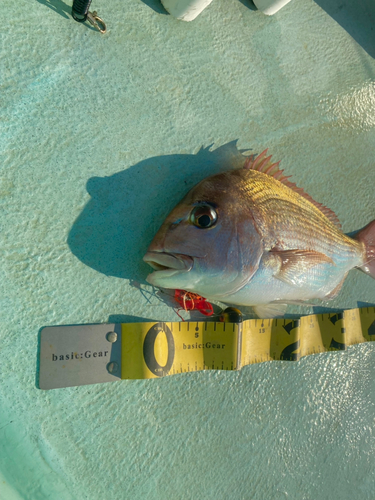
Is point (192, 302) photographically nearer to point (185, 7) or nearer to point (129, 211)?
point (129, 211)

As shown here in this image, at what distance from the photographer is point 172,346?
1408 millimetres

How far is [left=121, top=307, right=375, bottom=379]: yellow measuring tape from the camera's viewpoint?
134 centimetres

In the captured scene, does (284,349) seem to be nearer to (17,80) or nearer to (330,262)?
(330,262)

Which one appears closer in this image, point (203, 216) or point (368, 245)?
point (203, 216)

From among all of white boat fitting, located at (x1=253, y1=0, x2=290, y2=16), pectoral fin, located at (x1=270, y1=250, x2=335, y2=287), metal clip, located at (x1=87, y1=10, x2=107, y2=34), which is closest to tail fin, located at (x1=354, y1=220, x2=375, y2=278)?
pectoral fin, located at (x1=270, y1=250, x2=335, y2=287)

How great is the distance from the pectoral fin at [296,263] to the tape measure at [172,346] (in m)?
0.32

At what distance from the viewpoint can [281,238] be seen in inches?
51.8

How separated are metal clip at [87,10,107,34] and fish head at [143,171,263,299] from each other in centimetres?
81

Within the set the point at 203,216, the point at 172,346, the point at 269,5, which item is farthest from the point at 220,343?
the point at 269,5

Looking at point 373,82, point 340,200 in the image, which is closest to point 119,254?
point 340,200

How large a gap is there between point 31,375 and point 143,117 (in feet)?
3.92

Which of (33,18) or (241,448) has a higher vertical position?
(33,18)

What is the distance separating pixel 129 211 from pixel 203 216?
0.38 meters

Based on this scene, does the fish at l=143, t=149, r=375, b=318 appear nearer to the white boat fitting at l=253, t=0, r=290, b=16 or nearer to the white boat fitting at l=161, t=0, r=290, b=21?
the white boat fitting at l=161, t=0, r=290, b=21
